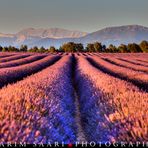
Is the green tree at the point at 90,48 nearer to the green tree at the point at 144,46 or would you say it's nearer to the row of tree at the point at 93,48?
the row of tree at the point at 93,48

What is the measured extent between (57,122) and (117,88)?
318cm

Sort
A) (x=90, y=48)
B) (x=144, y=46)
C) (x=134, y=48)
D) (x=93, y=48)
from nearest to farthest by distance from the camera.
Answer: (x=144, y=46)
(x=134, y=48)
(x=90, y=48)
(x=93, y=48)

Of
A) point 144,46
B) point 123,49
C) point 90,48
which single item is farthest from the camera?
point 90,48

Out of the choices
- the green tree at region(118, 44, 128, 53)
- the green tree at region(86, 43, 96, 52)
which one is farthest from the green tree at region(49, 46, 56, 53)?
the green tree at region(118, 44, 128, 53)

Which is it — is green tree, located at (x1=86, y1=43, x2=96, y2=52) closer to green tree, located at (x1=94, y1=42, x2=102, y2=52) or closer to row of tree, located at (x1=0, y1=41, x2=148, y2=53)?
row of tree, located at (x1=0, y1=41, x2=148, y2=53)

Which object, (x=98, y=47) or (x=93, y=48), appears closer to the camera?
(x=98, y=47)

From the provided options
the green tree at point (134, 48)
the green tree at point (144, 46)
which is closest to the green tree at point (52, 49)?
the green tree at point (134, 48)

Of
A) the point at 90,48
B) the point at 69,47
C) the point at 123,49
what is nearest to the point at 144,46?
the point at 123,49

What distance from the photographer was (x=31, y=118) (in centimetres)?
549

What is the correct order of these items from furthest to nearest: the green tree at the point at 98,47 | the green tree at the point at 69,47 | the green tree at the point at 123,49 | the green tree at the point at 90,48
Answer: the green tree at the point at 90,48, the green tree at the point at 98,47, the green tree at the point at 69,47, the green tree at the point at 123,49

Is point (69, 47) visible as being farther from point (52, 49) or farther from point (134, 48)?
point (134, 48)

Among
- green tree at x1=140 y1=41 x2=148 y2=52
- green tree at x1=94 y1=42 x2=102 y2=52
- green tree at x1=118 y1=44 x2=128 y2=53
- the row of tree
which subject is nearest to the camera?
green tree at x1=140 y1=41 x2=148 y2=52

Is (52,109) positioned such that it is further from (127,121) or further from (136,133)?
(136,133)

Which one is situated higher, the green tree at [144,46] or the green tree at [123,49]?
the green tree at [144,46]
